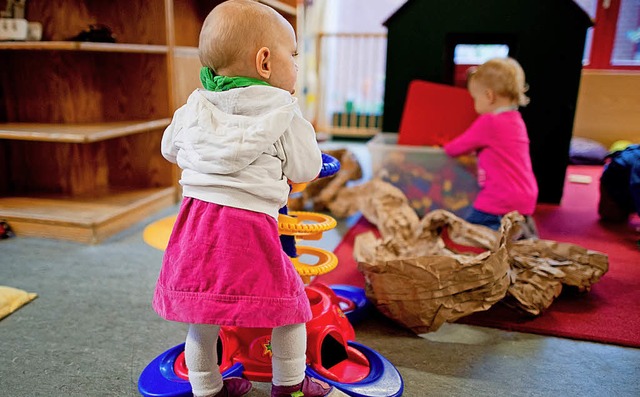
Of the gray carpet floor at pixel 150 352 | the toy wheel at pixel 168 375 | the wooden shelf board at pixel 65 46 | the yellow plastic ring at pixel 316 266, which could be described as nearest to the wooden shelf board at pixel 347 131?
the wooden shelf board at pixel 65 46

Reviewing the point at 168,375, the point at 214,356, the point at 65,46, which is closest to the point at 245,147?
the point at 214,356

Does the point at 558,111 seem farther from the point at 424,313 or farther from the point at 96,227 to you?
the point at 96,227

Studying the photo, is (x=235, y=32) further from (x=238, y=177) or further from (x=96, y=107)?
(x=96, y=107)

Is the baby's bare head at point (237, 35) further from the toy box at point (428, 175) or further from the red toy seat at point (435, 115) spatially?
the red toy seat at point (435, 115)

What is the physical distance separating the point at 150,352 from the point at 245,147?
60cm

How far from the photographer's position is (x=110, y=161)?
2.35 metres

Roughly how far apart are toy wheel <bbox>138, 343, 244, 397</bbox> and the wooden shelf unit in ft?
3.21

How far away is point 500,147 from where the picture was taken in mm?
1845

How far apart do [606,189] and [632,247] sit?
14.7 inches

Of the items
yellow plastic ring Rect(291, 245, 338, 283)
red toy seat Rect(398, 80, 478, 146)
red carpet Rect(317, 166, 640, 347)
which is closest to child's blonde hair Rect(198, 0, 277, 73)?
yellow plastic ring Rect(291, 245, 338, 283)

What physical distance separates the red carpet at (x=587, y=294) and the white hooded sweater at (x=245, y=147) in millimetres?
724

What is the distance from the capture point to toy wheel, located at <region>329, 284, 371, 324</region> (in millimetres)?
1295

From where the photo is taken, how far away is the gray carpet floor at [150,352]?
1.05 m

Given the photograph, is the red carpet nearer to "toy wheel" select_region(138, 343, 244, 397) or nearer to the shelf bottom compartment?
"toy wheel" select_region(138, 343, 244, 397)
